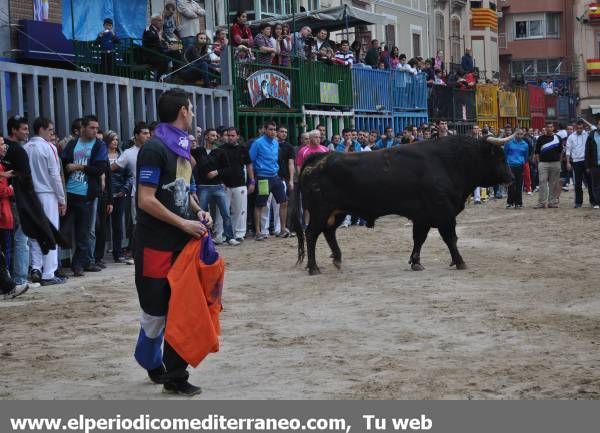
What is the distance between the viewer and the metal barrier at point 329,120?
26.2 meters

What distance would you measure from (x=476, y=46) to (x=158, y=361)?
169 feet

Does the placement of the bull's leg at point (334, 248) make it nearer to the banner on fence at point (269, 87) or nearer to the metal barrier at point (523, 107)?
the banner on fence at point (269, 87)

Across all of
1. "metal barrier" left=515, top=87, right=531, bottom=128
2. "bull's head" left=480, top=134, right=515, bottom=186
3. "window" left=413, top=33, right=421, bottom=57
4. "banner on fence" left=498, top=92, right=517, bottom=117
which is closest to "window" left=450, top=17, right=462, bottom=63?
"metal barrier" left=515, top=87, right=531, bottom=128

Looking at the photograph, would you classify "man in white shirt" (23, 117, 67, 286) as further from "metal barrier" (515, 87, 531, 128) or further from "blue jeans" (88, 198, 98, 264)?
"metal barrier" (515, 87, 531, 128)

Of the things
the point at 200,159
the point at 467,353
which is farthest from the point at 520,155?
the point at 467,353

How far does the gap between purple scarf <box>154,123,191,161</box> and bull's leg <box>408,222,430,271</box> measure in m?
6.96

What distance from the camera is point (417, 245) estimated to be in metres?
14.4

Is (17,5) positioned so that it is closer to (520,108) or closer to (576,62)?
(520,108)

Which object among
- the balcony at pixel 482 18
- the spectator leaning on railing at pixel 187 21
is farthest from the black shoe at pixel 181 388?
the balcony at pixel 482 18

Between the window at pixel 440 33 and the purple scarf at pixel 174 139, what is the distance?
42295mm

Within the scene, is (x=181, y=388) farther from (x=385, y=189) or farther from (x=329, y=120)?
(x=329, y=120)

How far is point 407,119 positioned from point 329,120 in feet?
20.6
